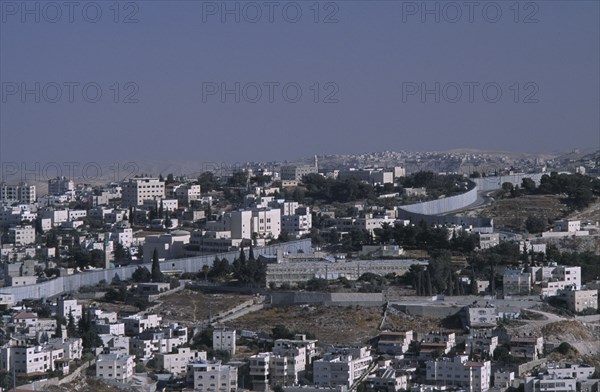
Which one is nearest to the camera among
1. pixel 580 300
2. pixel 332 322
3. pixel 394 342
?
pixel 394 342

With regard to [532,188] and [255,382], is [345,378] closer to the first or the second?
[255,382]

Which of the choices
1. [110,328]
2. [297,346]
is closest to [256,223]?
[110,328]

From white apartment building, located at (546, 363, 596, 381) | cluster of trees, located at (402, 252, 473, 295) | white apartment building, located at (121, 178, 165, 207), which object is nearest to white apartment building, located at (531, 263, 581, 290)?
cluster of trees, located at (402, 252, 473, 295)

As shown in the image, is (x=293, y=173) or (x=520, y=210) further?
(x=293, y=173)

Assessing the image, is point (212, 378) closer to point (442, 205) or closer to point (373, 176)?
point (442, 205)

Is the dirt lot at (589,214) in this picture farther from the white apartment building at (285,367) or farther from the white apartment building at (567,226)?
the white apartment building at (285,367)

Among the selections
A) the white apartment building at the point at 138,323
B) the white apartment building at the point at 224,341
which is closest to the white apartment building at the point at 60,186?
the white apartment building at the point at 138,323
